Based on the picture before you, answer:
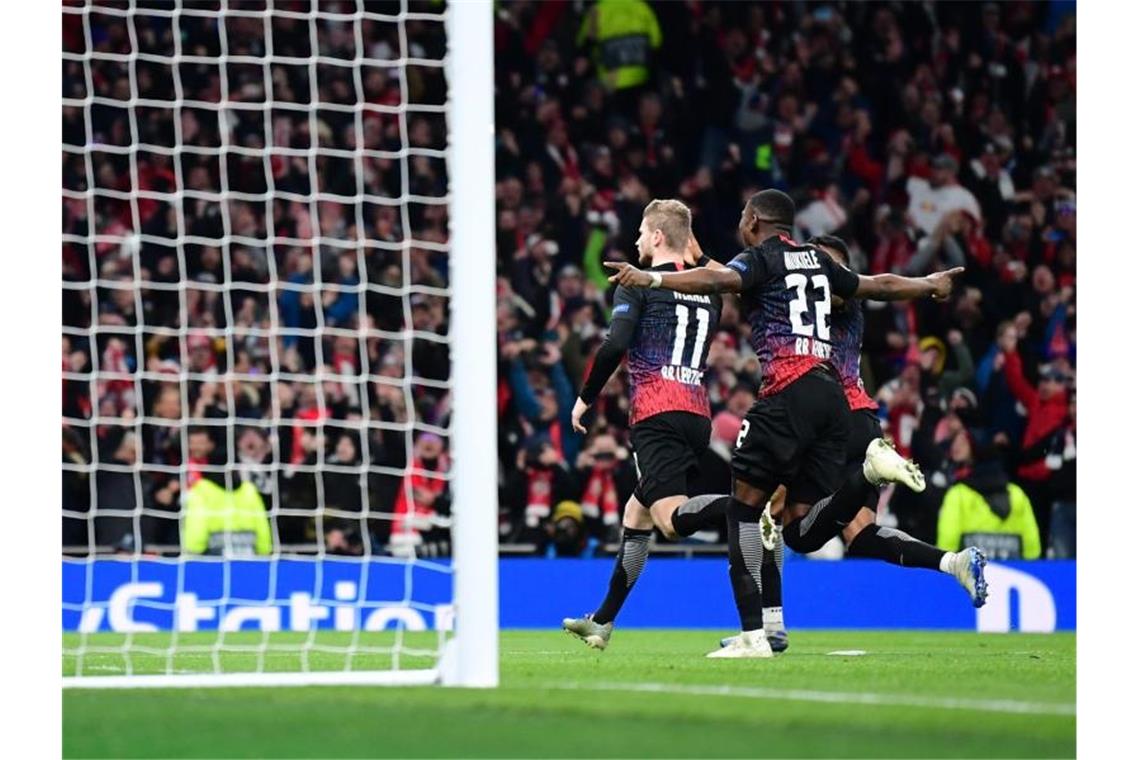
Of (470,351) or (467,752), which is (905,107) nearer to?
(470,351)

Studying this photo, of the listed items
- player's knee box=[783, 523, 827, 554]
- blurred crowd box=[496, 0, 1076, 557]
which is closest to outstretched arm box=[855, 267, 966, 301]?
player's knee box=[783, 523, 827, 554]

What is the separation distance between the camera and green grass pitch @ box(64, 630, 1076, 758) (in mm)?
5609

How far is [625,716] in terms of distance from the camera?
616cm

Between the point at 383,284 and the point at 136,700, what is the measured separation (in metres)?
10.7

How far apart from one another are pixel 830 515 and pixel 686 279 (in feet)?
6.95

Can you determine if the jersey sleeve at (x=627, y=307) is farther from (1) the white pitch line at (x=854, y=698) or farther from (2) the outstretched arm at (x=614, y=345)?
(1) the white pitch line at (x=854, y=698)

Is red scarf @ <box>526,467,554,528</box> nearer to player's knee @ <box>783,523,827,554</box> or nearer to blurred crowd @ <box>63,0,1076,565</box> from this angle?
blurred crowd @ <box>63,0,1076,565</box>

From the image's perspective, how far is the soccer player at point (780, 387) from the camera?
28.1 ft

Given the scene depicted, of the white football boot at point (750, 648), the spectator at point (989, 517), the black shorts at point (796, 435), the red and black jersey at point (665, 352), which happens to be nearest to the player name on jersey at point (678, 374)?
the red and black jersey at point (665, 352)

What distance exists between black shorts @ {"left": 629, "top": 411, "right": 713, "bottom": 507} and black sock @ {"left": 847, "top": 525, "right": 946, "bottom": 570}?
1.02 metres

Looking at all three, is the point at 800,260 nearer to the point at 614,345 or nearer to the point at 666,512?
the point at 614,345

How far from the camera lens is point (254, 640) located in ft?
39.1

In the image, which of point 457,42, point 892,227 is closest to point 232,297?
point 892,227

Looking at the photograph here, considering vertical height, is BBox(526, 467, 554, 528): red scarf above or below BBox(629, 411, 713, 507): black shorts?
below
